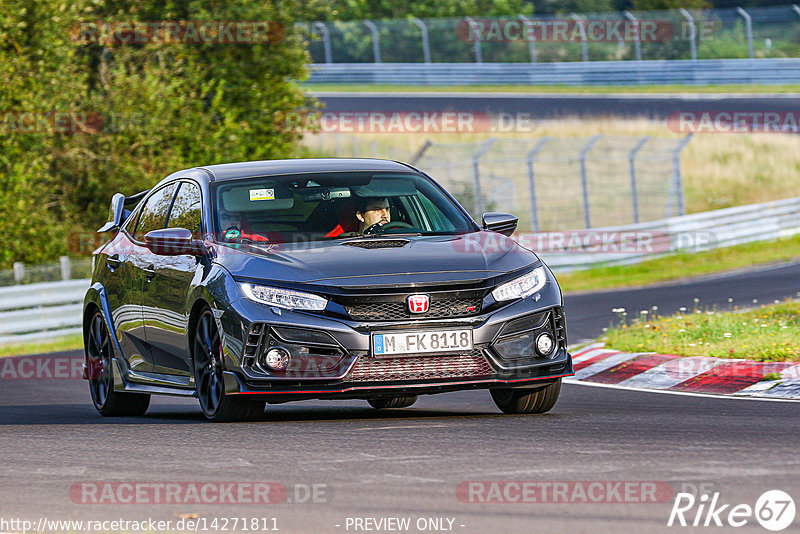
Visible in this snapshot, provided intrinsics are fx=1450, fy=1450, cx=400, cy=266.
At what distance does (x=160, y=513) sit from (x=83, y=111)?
21.9 metres

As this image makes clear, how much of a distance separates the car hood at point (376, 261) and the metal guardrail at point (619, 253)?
13.9 metres

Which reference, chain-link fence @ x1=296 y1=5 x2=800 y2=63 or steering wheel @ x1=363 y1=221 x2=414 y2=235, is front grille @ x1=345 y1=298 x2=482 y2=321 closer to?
steering wheel @ x1=363 y1=221 x2=414 y2=235

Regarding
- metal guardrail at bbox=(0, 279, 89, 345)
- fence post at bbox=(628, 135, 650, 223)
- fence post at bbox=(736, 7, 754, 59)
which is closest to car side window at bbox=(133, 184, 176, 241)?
metal guardrail at bbox=(0, 279, 89, 345)

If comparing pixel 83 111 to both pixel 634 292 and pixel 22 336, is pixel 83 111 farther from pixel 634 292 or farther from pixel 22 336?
pixel 634 292

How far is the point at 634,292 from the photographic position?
22.6 metres

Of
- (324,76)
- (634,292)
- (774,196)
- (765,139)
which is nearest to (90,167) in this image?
(634,292)

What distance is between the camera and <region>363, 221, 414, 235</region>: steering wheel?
9375 mm

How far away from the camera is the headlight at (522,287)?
8.50m

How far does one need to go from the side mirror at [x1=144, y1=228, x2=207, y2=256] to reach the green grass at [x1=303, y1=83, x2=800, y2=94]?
37.9 meters

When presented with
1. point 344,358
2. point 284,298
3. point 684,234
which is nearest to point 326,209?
point 284,298

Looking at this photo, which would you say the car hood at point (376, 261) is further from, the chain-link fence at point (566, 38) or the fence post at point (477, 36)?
the fence post at point (477, 36)

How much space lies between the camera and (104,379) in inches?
433

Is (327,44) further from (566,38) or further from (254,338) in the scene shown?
(254,338)

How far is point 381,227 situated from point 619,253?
1785 centimetres
